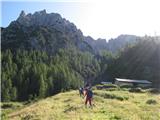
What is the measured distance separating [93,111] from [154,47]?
124208 mm

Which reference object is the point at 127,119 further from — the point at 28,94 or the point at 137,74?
the point at 28,94

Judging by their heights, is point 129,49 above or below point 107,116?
above

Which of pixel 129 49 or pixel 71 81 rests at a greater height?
pixel 129 49

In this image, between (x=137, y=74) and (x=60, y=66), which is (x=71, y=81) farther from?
(x=137, y=74)

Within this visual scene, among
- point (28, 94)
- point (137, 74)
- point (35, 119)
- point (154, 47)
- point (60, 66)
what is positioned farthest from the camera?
point (60, 66)

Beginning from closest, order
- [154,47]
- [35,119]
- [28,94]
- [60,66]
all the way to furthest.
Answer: [35,119] < [154,47] < [28,94] < [60,66]

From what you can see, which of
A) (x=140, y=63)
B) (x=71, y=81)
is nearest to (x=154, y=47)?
(x=140, y=63)

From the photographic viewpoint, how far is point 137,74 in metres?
144

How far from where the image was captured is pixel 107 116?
33.2m

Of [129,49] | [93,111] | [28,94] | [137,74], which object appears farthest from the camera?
[129,49]

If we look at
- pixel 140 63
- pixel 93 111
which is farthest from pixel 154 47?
pixel 93 111

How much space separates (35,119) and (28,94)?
138104 mm

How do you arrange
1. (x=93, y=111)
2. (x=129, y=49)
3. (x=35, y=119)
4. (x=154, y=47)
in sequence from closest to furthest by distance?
(x=35, y=119)
(x=93, y=111)
(x=154, y=47)
(x=129, y=49)

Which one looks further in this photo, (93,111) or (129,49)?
(129,49)
